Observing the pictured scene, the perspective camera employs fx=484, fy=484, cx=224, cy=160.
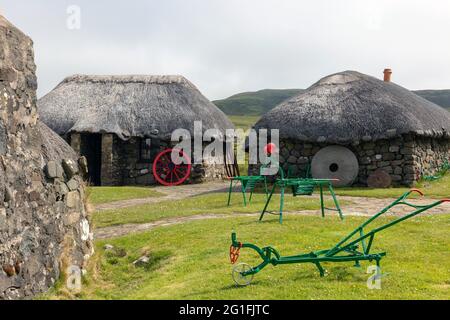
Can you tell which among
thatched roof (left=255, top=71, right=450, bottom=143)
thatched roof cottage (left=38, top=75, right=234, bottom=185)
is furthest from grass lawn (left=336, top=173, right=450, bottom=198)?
thatched roof cottage (left=38, top=75, right=234, bottom=185)

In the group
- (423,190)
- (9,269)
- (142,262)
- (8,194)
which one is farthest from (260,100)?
(9,269)

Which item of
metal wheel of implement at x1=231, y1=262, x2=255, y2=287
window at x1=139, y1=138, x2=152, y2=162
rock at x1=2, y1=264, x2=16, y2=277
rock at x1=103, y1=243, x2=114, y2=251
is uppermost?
window at x1=139, y1=138, x2=152, y2=162

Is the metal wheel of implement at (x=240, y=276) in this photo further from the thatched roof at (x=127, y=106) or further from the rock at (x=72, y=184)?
the thatched roof at (x=127, y=106)

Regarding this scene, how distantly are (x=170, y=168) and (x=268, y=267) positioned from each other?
673 inches

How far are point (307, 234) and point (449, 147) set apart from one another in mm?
16735

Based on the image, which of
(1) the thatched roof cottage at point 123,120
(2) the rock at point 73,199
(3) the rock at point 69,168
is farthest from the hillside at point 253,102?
(3) the rock at point 69,168

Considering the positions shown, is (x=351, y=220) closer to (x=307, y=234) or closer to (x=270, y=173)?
(x=307, y=234)

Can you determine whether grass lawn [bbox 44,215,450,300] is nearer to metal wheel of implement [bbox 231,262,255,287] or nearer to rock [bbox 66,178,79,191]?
metal wheel of implement [bbox 231,262,255,287]

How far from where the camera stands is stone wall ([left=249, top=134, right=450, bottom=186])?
718 inches

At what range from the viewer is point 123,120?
76.5 ft

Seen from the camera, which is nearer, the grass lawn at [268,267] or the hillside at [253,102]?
the grass lawn at [268,267]

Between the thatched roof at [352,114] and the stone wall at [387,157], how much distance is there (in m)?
0.48

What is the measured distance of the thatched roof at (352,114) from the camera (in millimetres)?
18516

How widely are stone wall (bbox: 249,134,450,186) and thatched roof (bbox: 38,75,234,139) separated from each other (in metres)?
5.70
